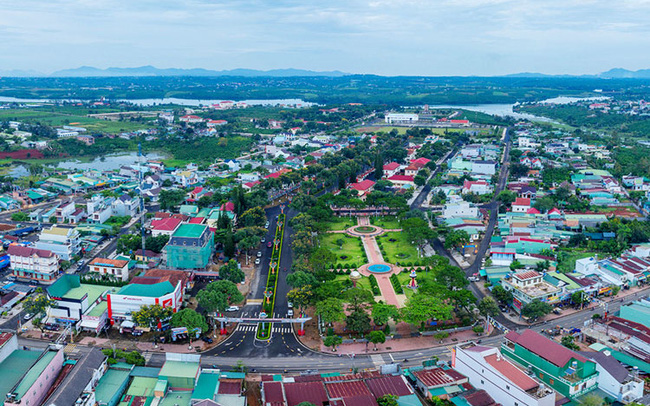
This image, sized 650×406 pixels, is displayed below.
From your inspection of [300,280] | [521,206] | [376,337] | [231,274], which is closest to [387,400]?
[376,337]

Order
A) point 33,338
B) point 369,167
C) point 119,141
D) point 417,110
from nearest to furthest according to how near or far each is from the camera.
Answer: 1. point 33,338
2. point 369,167
3. point 119,141
4. point 417,110

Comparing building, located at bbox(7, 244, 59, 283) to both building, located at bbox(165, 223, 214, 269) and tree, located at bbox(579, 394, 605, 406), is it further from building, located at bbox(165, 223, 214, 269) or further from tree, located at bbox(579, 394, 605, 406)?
tree, located at bbox(579, 394, 605, 406)

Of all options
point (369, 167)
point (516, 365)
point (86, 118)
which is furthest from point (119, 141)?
point (516, 365)

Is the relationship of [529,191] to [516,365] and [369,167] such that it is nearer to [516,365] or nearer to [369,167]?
[369,167]

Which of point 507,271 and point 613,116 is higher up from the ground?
point 613,116

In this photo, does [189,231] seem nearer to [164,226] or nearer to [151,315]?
[164,226]
